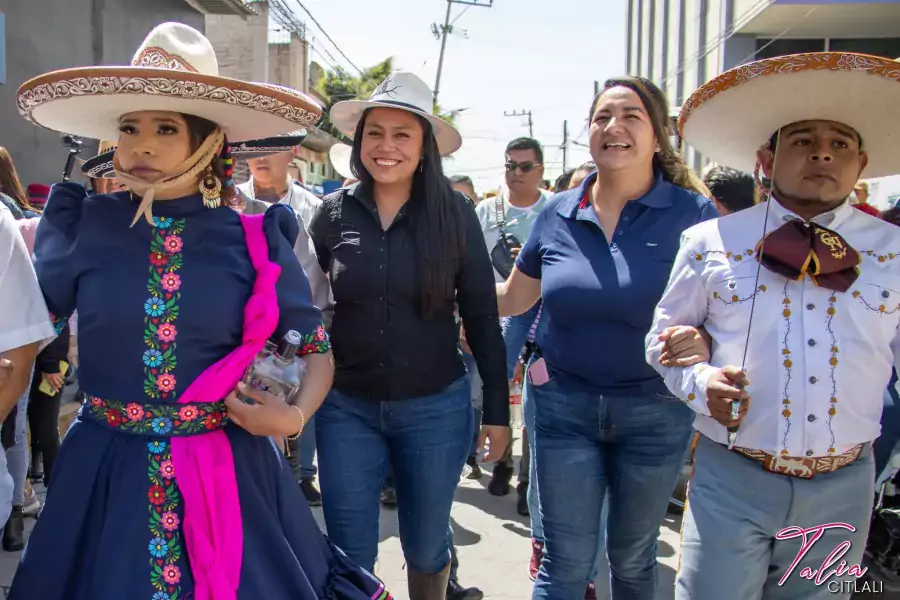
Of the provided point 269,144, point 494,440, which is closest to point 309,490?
point 494,440

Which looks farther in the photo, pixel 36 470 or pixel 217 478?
pixel 36 470

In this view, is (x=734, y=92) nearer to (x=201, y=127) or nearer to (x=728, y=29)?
(x=201, y=127)

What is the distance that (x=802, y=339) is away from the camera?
2.02 meters

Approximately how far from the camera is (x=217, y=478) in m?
1.94

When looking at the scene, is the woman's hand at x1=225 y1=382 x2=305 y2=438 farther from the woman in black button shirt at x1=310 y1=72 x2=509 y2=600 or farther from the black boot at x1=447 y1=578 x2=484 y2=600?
the black boot at x1=447 y1=578 x2=484 y2=600

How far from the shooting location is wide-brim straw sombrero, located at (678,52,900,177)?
6.51 ft

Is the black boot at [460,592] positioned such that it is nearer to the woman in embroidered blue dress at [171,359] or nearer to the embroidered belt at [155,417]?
the woman in embroidered blue dress at [171,359]

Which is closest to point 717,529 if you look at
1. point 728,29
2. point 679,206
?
point 679,206

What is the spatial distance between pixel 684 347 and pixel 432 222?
1005 mm

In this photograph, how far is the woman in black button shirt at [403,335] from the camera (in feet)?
8.57

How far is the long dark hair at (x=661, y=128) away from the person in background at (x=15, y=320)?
76.7 inches

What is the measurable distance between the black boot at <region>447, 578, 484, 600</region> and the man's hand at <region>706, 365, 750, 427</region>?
2.03m

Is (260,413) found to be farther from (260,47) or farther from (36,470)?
(260,47)

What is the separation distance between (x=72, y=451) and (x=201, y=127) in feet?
3.12
